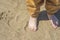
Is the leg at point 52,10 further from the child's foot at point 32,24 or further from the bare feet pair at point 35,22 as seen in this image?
the child's foot at point 32,24

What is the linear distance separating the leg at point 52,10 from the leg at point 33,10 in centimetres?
7

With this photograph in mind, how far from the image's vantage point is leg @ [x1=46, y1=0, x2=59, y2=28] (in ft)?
4.81

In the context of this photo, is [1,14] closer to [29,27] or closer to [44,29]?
[29,27]

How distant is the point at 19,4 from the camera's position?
185 centimetres

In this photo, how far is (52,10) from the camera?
1522 millimetres

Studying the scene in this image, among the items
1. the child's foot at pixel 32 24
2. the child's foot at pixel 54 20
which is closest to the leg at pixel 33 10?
the child's foot at pixel 32 24

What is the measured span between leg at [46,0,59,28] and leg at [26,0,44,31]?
0.07 metres

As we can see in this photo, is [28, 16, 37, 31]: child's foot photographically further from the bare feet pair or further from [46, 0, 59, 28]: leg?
[46, 0, 59, 28]: leg

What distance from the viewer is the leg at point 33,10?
146 cm

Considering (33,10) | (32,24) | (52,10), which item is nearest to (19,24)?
(32,24)

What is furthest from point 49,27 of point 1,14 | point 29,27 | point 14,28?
point 1,14

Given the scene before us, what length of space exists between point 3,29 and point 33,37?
280 mm

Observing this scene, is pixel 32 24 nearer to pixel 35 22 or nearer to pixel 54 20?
pixel 35 22

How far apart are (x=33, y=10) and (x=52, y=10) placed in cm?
16
